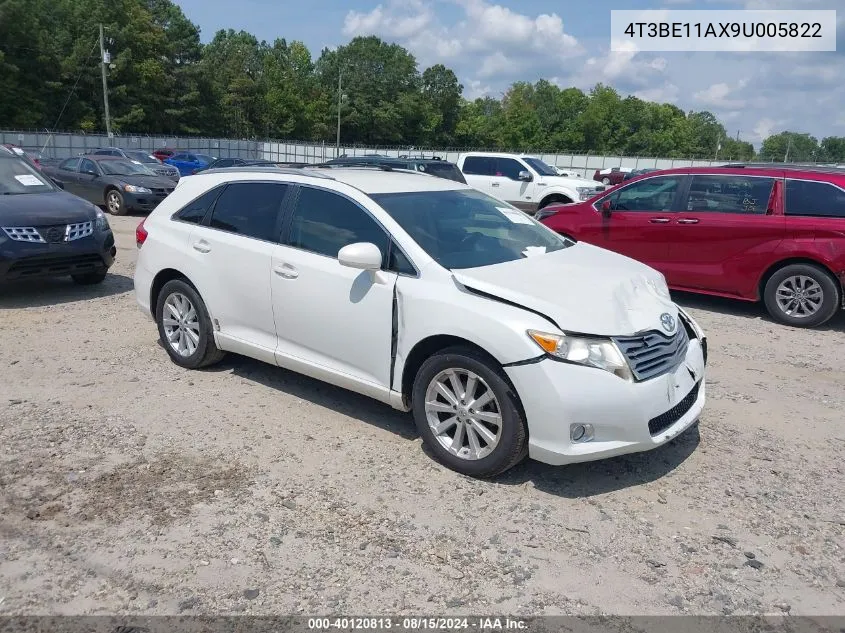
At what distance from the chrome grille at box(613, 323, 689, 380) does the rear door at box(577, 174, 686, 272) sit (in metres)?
4.93

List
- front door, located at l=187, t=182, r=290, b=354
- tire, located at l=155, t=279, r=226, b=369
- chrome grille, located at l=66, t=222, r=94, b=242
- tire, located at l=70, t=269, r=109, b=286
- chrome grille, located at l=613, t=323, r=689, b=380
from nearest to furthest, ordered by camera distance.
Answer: chrome grille, located at l=613, t=323, r=689, b=380, front door, located at l=187, t=182, r=290, b=354, tire, located at l=155, t=279, r=226, b=369, chrome grille, located at l=66, t=222, r=94, b=242, tire, located at l=70, t=269, r=109, b=286

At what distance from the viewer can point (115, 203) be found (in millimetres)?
17328

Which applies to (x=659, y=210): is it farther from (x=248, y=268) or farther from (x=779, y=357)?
Answer: (x=248, y=268)

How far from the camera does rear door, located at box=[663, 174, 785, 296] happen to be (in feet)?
26.5

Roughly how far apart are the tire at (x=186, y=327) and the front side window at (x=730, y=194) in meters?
6.00

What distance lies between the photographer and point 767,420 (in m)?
5.16

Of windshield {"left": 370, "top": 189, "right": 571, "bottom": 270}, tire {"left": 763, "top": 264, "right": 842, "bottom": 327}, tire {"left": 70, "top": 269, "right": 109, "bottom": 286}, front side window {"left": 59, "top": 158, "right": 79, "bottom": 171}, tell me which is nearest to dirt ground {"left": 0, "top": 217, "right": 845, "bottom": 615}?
windshield {"left": 370, "top": 189, "right": 571, "bottom": 270}

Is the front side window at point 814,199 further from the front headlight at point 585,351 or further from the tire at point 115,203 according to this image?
the tire at point 115,203

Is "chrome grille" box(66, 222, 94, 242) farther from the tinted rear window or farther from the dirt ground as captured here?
the tinted rear window

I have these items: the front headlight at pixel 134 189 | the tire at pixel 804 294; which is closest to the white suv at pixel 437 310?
the tire at pixel 804 294

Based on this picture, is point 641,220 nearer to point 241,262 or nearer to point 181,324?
point 241,262

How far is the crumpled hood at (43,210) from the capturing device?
7.86m

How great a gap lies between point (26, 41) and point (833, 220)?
6506 cm

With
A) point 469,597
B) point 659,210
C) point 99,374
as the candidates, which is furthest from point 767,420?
point 99,374
